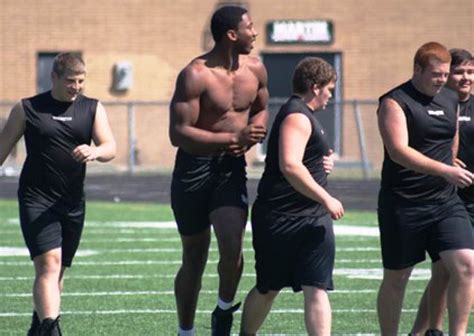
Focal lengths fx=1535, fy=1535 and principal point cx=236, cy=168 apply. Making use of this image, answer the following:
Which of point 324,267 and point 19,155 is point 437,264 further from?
point 19,155

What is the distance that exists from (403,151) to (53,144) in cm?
230

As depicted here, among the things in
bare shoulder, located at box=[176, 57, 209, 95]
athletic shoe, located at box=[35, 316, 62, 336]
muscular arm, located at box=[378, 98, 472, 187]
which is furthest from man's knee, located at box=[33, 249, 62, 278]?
muscular arm, located at box=[378, 98, 472, 187]

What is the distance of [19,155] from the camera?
111ft

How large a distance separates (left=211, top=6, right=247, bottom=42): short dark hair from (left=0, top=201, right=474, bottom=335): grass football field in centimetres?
221

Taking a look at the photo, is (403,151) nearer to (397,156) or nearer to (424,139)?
(397,156)

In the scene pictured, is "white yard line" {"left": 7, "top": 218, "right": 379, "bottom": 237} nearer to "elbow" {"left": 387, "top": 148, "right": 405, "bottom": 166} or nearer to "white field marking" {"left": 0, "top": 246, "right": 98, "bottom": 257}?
"white field marking" {"left": 0, "top": 246, "right": 98, "bottom": 257}

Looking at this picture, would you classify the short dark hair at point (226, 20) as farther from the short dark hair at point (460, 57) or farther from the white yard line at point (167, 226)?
the white yard line at point (167, 226)

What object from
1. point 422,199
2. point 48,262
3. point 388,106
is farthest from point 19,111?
point 422,199

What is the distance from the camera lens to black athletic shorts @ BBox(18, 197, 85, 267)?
9680 millimetres

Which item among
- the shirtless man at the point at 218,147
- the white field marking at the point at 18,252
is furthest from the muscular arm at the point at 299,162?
the white field marking at the point at 18,252

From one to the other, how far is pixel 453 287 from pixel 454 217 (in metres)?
0.42

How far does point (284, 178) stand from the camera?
8.91m

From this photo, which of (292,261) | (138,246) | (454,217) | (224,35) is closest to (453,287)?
(454,217)

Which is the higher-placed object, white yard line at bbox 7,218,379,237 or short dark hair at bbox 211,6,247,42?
short dark hair at bbox 211,6,247,42
